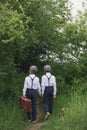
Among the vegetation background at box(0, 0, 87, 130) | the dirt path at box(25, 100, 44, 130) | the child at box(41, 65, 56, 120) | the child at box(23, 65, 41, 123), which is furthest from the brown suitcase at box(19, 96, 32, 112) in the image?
the child at box(41, 65, 56, 120)

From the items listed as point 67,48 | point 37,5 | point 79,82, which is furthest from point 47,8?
point 79,82

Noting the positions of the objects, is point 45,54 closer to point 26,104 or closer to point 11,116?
point 26,104

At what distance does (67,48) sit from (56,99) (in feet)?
8.71

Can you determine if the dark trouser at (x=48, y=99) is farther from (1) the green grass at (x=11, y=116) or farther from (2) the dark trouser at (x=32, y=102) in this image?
(1) the green grass at (x=11, y=116)

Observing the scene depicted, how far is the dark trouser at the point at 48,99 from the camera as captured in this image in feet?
47.8

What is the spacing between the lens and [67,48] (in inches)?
709

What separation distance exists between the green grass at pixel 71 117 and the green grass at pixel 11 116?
733 mm

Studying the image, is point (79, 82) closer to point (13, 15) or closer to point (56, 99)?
point (56, 99)

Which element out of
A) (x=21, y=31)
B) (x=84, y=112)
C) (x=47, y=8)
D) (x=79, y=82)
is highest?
(x=47, y=8)

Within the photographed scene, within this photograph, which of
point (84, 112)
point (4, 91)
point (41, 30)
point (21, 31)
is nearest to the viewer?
point (84, 112)

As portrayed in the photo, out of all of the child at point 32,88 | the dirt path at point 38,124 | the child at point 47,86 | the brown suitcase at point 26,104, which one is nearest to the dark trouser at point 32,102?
the child at point 32,88

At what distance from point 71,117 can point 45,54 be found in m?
5.73

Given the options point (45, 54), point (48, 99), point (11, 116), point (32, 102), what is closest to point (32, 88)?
point (32, 102)

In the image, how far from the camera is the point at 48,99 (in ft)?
48.6
